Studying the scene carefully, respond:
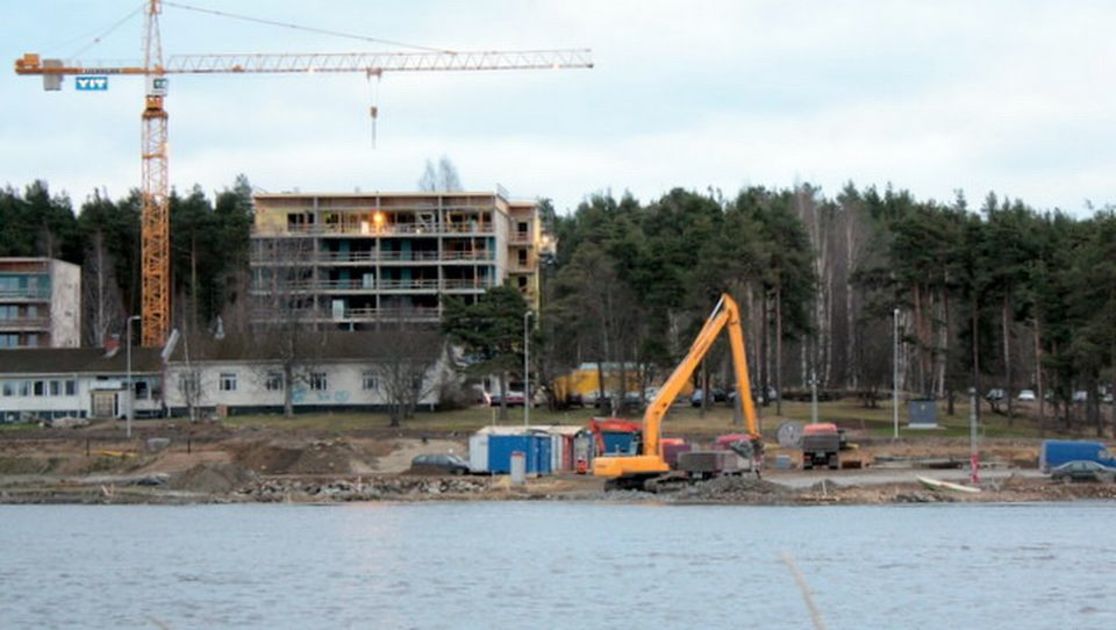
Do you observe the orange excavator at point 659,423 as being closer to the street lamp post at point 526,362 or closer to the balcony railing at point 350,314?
the street lamp post at point 526,362

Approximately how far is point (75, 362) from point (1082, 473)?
71.6 metres

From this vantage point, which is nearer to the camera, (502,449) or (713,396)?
(502,449)

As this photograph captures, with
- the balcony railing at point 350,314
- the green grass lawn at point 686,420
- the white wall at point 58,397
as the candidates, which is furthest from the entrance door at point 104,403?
the balcony railing at point 350,314

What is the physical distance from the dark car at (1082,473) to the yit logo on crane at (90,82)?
106 metres

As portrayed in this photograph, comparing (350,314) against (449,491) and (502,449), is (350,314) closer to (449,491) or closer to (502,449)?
(502,449)

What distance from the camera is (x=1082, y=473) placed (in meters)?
75.2

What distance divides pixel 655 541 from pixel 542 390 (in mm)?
66031

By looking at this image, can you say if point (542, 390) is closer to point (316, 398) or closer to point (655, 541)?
point (316, 398)

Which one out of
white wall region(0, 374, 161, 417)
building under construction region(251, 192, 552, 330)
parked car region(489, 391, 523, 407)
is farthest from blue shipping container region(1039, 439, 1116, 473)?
building under construction region(251, 192, 552, 330)

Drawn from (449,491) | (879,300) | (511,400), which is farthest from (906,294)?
(449,491)

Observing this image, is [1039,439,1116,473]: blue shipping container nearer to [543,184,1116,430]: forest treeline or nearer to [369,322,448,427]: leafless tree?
[543,184,1116,430]: forest treeline

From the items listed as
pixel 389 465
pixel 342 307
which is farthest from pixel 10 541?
pixel 342 307

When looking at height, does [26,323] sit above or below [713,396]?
above

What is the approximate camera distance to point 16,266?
14938 centimetres
